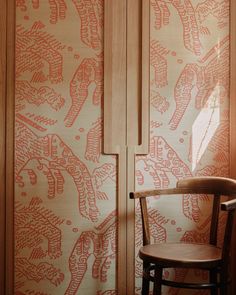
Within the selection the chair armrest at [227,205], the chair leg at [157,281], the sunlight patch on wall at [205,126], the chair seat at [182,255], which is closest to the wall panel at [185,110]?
the sunlight patch on wall at [205,126]

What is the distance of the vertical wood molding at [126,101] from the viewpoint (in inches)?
102

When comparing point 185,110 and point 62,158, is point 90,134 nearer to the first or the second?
point 62,158

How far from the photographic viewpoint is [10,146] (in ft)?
8.22

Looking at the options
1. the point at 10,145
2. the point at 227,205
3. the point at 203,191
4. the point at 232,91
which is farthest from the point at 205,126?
the point at 10,145

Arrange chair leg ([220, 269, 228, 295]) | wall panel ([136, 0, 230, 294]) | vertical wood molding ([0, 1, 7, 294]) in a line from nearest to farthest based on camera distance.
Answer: chair leg ([220, 269, 228, 295]), vertical wood molding ([0, 1, 7, 294]), wall panel ([136, 0, 230, 294])

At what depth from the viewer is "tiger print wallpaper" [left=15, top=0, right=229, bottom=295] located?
252 centimetres

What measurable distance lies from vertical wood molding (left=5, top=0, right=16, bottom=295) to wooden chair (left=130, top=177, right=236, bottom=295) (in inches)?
28.0

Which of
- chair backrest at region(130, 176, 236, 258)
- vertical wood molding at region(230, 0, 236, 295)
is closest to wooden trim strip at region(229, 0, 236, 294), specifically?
vertical wood molding at region(230, 0, 236, 295)

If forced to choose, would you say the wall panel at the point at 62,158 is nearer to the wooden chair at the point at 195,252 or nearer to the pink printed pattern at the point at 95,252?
the pink printed pattern at the point at 95,252

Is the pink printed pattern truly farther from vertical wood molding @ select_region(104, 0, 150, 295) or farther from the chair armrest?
the chair armrest

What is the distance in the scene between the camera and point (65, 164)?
8.38 ft

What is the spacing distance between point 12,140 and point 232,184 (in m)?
1.23

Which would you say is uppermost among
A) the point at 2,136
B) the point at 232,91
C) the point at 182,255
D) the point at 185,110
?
the point at 232,91

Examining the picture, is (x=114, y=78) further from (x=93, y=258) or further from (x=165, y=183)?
(x=93, y=258)
